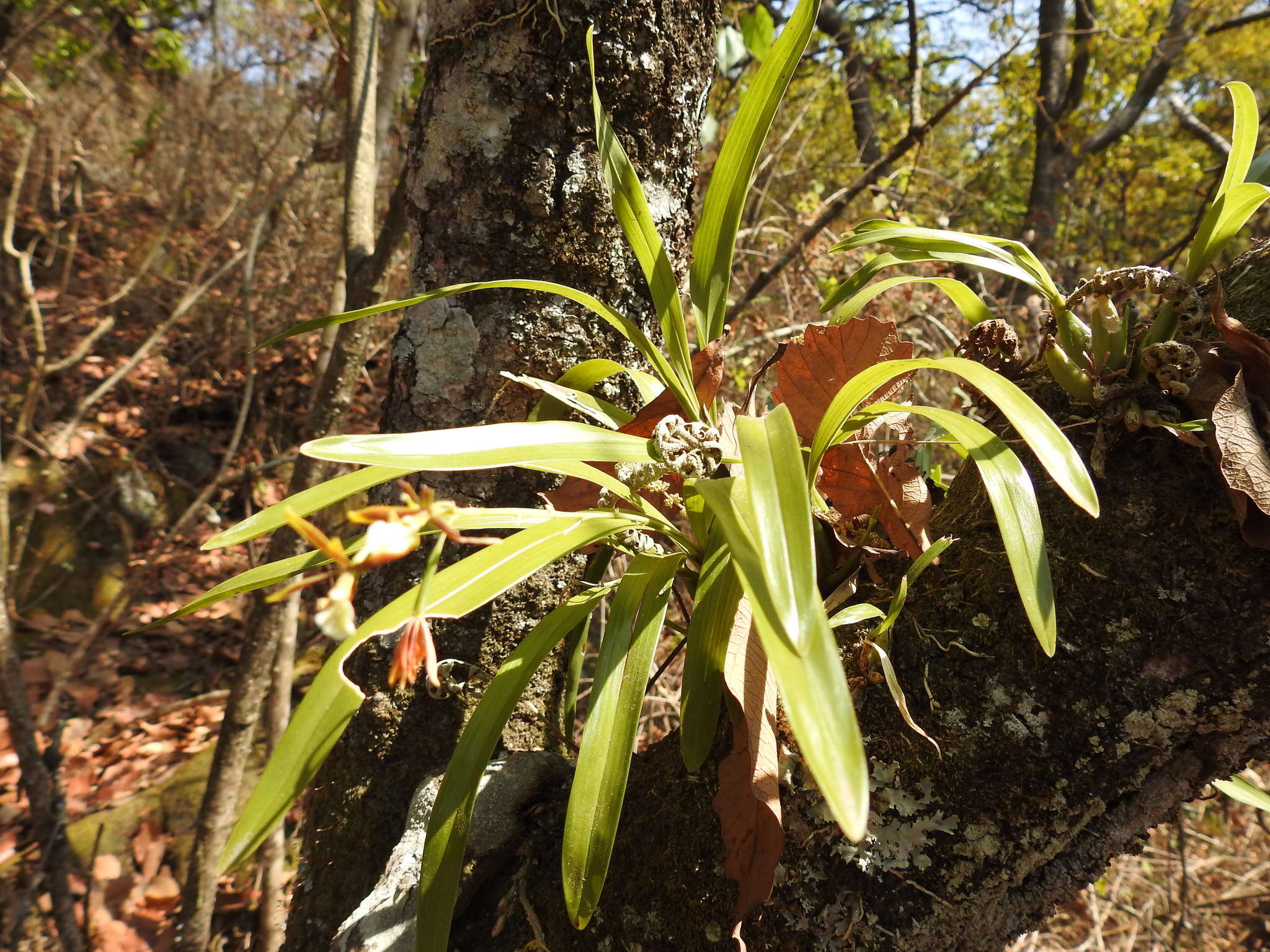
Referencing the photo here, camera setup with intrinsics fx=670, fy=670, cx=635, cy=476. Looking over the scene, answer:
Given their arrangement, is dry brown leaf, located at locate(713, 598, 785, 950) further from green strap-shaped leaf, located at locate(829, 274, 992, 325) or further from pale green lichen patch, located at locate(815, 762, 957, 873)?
Answer: green strap-shaped leaf, located at locate(829, 274, 992, 325)

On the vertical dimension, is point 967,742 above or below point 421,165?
below

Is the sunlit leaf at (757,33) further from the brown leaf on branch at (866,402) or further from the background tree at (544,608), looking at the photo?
the brown leaf on branch at (866,402)

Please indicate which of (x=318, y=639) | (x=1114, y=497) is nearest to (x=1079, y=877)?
(x=1114, y=497)

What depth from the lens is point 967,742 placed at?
624 mm

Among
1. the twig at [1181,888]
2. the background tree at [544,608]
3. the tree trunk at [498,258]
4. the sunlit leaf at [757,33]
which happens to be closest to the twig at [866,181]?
the background tree at [544,608]

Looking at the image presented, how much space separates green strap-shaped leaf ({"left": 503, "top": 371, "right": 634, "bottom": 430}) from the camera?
0.83 m

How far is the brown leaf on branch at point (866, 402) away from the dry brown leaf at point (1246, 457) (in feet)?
0.86

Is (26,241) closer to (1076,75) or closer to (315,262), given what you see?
(315,262)

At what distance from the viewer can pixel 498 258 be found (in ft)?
3.18

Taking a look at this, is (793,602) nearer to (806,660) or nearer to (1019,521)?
(806,660)

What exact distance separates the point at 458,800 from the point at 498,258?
2.31 ft

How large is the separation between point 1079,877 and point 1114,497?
13.9 inches

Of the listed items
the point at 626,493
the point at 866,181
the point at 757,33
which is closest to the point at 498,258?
the point at 626,493

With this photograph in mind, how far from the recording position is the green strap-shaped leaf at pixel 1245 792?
0.93 metres
